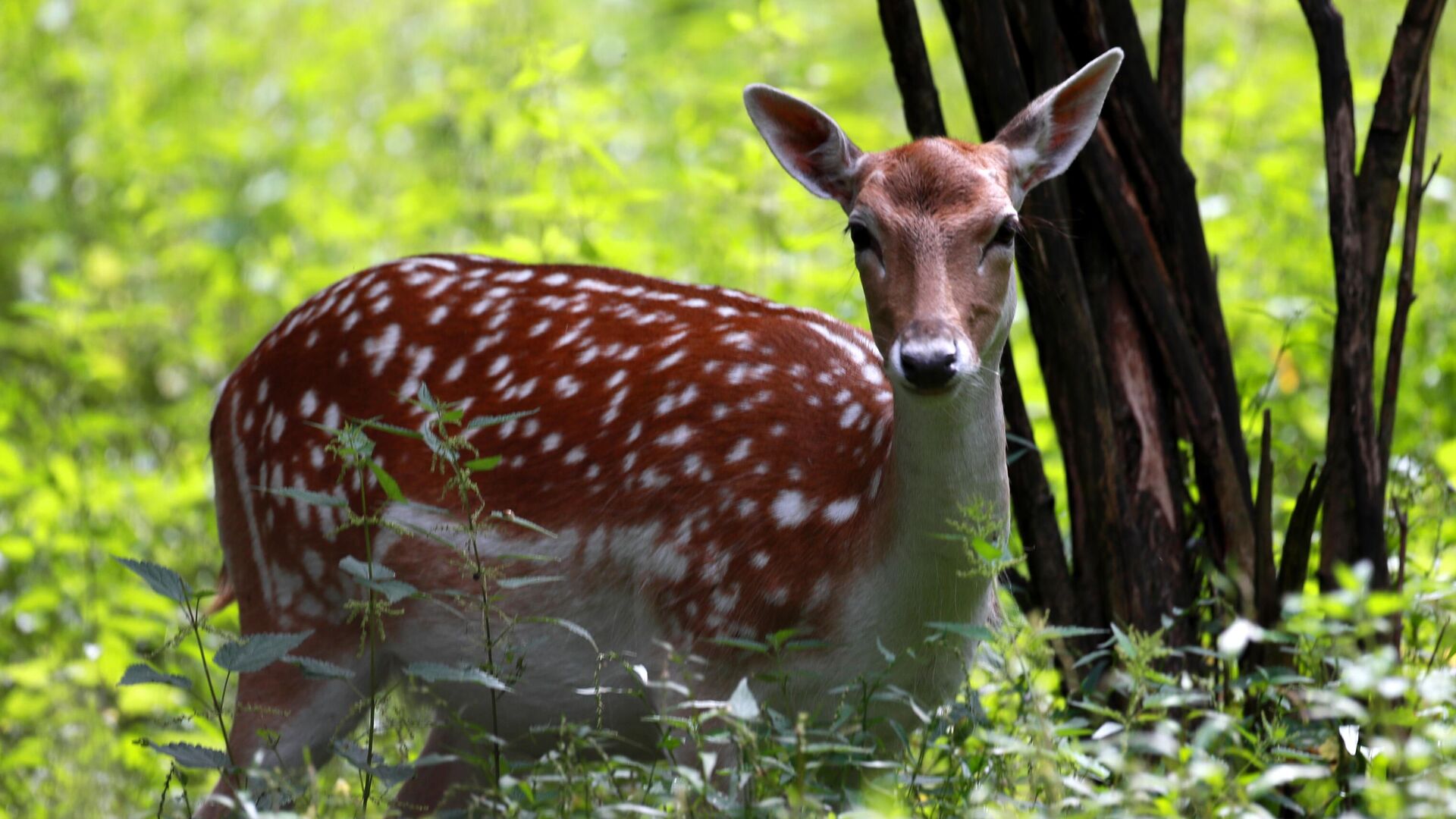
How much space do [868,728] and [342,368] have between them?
1749mm

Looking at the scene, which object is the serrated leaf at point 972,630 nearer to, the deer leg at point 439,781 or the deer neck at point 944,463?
the deer neck at point 944,463

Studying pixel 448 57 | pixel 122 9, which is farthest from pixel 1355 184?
pixel 122 9

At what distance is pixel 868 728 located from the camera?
339 centimetres

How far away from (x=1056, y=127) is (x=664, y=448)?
1.13m

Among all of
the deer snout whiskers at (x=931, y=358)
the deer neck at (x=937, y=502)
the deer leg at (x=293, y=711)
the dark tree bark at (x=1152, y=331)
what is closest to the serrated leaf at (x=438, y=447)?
the deer snout whiskers at (x=931, y=358)

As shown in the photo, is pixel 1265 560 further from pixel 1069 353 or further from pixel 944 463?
pixel 944 463

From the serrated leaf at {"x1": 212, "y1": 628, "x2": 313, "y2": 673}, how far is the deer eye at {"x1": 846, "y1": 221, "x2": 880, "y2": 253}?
1.35 metres

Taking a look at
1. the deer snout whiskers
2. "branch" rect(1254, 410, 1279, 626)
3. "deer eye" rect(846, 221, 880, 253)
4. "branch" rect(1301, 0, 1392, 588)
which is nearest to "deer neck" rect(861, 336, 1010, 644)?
the deer snout whiskers

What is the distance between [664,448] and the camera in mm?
3943

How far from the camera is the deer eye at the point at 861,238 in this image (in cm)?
348

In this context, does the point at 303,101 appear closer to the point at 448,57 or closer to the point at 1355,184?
the point at 448,57

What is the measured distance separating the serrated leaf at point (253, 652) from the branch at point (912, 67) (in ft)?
6.42

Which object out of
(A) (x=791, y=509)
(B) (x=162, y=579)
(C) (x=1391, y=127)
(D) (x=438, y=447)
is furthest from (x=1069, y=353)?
(B) (x=162, y=579)

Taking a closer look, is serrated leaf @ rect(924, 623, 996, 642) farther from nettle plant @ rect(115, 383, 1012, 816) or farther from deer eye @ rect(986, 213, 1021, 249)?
deer eye @ rect(986, 213, 1021, 249)
